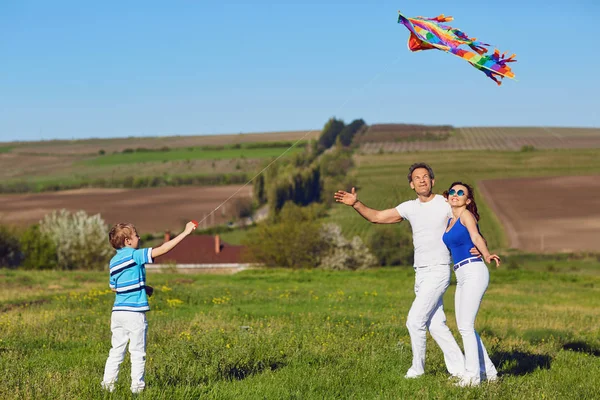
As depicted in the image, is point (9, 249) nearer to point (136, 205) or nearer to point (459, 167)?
point (136, 205)

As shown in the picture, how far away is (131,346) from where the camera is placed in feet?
25.9

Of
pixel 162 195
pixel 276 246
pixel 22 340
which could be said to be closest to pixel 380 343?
pixel 22 340

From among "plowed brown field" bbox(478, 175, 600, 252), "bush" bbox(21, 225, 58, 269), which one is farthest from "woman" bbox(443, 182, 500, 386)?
"bush" bbox(21, 225, 58, 269)

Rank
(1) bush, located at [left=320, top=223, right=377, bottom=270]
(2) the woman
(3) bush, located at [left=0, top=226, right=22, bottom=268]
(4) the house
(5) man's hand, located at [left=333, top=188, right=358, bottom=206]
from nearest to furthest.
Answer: (2) the woman
(5) man's hand, located at [left=333, top=188, right=358, bottom=206]
(1) bush, located at [left=320, top=223, right=377, bottom=270]
(3) bush, located at [left=0, top=226, right=22, bottom=268]
(4) the house

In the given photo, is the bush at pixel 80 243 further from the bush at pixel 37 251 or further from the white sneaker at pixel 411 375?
the white sneaker at pixel 411 375

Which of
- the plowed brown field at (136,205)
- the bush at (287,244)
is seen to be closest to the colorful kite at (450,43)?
the bush at (287,244)

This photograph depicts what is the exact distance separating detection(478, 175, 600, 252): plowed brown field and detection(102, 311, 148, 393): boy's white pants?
60867 millimetres

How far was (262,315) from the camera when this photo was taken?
17031 mm

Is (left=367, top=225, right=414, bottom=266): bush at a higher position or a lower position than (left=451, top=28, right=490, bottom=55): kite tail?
lower

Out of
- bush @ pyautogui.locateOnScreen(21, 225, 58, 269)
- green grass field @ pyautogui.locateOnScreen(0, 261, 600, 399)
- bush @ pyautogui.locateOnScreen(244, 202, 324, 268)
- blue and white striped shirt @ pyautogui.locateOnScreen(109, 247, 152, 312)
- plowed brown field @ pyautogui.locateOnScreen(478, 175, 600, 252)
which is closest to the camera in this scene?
blue and white striped shirt @ pyautogui.locateOnScreen(109, 247, 152, 312)

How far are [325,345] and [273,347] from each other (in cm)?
88

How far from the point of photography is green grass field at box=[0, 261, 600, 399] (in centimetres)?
820

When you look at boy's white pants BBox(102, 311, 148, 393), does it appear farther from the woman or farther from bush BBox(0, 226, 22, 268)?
bush BBox(0, 226, 22, 268)

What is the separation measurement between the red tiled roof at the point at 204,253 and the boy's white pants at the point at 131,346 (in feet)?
256
